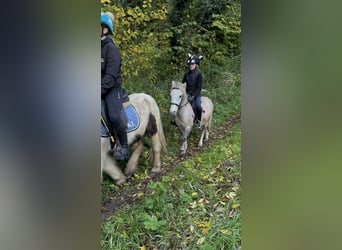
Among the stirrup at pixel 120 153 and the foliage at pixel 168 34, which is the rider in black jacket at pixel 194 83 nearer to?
the foliage at pixel 168 34

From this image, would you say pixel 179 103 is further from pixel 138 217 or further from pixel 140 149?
pixel 138 217

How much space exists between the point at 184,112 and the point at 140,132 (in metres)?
0.20

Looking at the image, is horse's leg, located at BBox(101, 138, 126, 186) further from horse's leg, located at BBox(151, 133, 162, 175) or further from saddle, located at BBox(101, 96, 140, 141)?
→ horse's leg, located at BBox(151, 133, 162, 175)

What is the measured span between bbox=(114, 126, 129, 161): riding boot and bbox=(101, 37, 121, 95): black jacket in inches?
6.9

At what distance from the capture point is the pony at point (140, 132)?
5.16 ft

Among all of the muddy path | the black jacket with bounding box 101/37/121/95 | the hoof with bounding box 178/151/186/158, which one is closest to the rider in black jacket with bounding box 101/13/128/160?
the black jacket with bounding box 101/37/121/95

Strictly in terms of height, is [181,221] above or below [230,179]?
below

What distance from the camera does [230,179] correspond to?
5.08 ft

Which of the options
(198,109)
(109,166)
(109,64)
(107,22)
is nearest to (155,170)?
(109,166)

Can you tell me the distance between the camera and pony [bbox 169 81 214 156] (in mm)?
1624

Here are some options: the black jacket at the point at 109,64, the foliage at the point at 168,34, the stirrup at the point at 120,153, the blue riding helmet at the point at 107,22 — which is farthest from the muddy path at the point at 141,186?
the blue riding helmet at the point at 107,22
